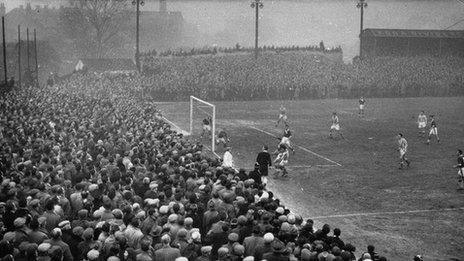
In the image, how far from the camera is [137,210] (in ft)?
34.1

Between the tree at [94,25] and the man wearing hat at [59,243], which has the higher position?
the tree at [94,25]

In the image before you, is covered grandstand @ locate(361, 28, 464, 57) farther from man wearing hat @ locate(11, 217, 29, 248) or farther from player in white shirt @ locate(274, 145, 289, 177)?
man wearing hat @ locate(11, 217, 29, 248)

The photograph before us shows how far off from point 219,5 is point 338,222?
103955 millimetres

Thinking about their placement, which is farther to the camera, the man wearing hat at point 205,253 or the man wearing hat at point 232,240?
the man wearing hat at point 232,240

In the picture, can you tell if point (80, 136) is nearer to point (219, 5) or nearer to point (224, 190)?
point (224, 190)

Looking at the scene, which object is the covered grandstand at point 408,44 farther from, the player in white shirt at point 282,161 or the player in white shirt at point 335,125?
the player in white shirt at point 282,161

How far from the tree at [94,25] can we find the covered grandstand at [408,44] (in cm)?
4169

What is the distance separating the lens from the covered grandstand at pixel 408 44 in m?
67.3

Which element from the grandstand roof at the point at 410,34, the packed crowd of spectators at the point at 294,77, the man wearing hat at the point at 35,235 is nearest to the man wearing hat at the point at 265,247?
the man wearing hat at the point at 35,235

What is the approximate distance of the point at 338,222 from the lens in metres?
15.2

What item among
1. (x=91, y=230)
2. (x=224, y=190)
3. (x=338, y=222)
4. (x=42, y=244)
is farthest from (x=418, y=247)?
(x=42, y=244)

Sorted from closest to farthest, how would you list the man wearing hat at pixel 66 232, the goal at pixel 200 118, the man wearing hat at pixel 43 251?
1. the man wearing hat at pixel 43 251
2. the man wearing hat at pixel 66 232
3. the goal at pixel 200 118

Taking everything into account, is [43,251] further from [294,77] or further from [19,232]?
[294,77]

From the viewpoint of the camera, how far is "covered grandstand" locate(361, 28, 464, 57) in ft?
221
